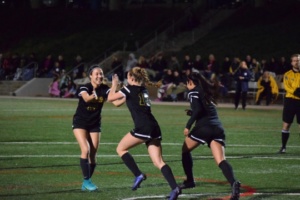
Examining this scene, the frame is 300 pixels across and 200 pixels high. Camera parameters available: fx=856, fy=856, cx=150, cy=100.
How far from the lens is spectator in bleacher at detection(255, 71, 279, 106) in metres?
37.8

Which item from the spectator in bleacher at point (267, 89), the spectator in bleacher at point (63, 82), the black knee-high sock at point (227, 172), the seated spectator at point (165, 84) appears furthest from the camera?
the spectator in bleacher at point (63, 82)

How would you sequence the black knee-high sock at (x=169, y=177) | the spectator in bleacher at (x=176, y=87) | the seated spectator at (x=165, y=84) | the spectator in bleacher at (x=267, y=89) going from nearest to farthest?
the black knee-high sock at (x=169, y=177)
the spectator in bleacher at (x=267, y=89)
the seated spectator at (x=165, y=84)
the spectator in bleacher at (x=176, y=87)

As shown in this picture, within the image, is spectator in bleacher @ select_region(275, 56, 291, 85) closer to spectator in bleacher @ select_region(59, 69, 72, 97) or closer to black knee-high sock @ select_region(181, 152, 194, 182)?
spectator in bleacher @ select_region(59, 69, 72, 97)

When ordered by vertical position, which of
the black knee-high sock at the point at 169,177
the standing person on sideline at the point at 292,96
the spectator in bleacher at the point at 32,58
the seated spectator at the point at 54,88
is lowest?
the seated spectator at the point at 54,88

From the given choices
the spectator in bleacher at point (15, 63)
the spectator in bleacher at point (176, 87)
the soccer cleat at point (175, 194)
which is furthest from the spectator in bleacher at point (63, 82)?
the soccer cleat at point (175, 194)

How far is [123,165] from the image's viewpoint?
16188 mm

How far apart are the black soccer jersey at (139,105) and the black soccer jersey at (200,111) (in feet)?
2.04

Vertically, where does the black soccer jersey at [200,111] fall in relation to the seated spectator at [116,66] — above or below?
above

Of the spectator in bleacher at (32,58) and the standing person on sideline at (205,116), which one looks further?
the spectator in bleacher at (32,58)

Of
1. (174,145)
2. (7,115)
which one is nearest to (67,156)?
(174,145)

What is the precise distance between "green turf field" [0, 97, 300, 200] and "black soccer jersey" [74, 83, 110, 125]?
1069mm

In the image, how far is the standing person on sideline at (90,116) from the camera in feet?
42.9

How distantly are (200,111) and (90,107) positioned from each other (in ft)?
5.85

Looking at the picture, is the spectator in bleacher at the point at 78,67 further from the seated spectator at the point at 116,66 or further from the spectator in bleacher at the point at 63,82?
the seated spectator at the point at 116,66
